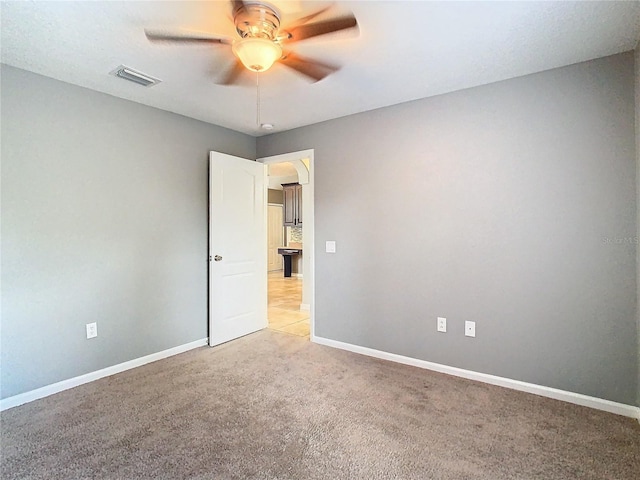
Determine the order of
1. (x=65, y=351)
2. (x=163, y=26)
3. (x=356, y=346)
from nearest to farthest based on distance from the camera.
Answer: (x=163, y=26) → (x=65, y=351) → (x=356, y=346)

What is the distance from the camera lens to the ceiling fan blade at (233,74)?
2.40 m

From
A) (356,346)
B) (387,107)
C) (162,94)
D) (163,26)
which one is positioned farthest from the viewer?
(356,346)

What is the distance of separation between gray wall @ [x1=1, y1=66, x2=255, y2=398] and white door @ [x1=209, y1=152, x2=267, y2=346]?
16cm

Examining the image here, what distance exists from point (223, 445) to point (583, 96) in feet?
10.7

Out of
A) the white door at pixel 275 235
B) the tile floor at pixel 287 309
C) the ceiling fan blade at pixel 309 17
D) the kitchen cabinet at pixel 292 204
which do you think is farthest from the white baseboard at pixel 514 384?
the white door at pixel 275 235

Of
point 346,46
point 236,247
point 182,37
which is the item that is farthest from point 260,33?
point 236,247

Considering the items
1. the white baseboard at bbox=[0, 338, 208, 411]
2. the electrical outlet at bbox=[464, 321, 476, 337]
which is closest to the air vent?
the white baseboard at bbox=[0, 338, 208, 411]

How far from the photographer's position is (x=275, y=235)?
978cm

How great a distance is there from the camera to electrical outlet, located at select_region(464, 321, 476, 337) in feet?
9.20

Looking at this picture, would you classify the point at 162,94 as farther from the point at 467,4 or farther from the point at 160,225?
the point at 467,4

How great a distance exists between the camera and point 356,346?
3.47 metres

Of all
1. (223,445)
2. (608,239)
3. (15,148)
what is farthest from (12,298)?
(608,239)

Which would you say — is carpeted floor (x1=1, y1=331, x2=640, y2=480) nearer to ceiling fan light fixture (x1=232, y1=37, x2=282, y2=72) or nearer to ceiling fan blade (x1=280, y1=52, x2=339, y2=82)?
ceiling fan light fixture (x1=232, y1=37, x2=282, y2=72)

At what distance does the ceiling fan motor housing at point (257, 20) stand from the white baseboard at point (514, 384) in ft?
9.15
